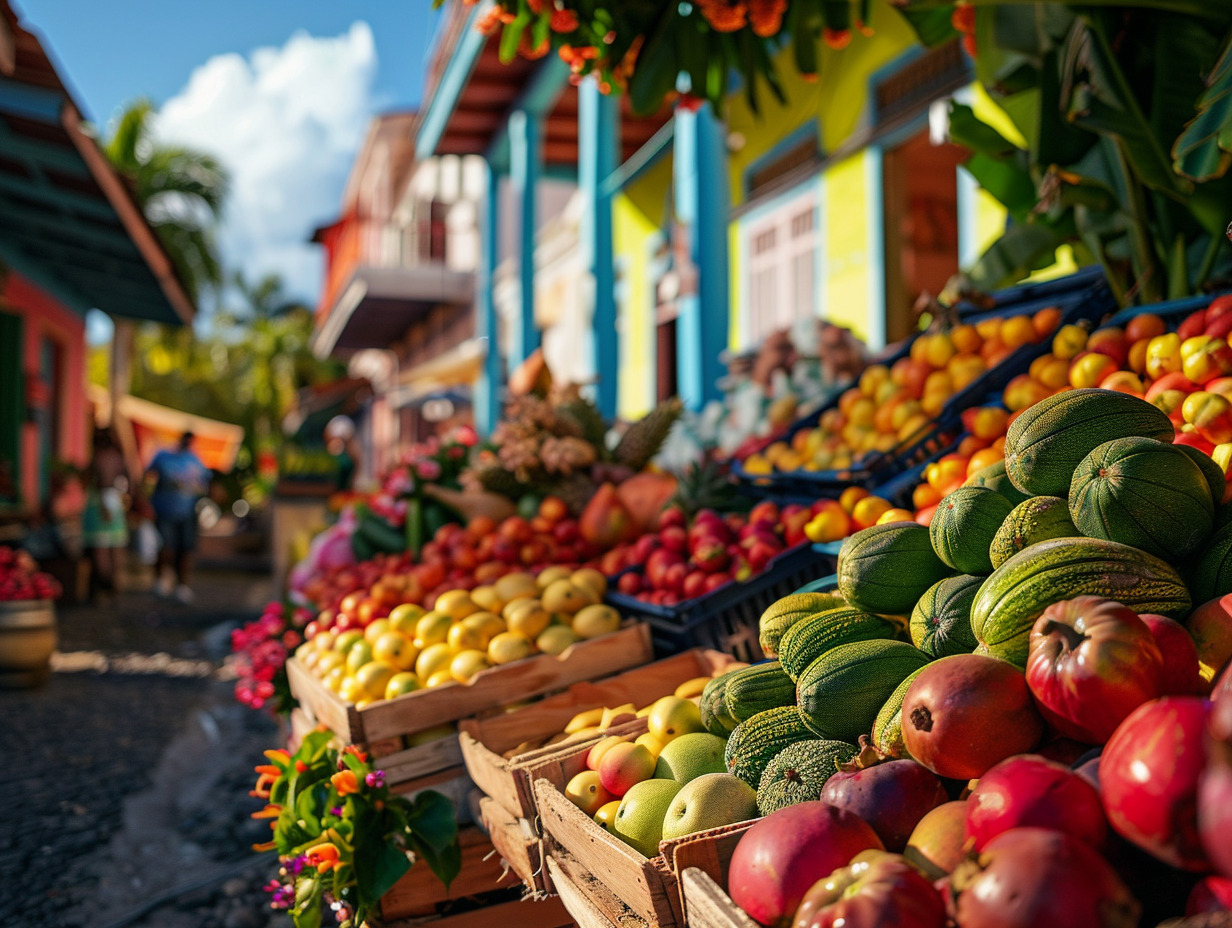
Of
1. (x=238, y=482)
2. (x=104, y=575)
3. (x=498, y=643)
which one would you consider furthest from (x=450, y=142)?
(x=498, y=643)

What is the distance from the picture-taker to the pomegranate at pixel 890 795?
150cm

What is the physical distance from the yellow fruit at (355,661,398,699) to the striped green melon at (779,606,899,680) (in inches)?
61.1

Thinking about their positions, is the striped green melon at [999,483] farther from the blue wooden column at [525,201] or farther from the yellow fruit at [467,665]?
the blue wooden column at [525,201]

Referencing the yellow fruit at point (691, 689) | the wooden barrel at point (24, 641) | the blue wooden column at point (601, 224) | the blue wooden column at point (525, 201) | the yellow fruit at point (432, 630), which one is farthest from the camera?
the blue wooden column at point (525, 201)

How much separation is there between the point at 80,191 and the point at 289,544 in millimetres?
3887

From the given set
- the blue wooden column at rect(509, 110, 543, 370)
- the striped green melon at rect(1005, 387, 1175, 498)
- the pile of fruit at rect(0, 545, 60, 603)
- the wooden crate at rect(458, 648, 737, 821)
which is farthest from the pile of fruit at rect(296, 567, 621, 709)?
the blue wooden column at rect(509, 110, 543, 370)

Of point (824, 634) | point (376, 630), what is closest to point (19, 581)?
point (376, 630)

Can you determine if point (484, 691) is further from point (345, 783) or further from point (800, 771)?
point (800, 771)

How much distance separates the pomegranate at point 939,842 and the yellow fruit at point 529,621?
1.96 meters

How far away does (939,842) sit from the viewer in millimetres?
1360

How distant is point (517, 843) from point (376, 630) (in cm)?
136

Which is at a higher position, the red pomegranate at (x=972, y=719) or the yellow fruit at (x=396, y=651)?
the red pomegranate at (x=972, y=719)

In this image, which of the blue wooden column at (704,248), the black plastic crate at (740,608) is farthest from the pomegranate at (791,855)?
the blue wooden column at (704,248)

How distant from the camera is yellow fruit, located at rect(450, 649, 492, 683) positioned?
9.89 ft
